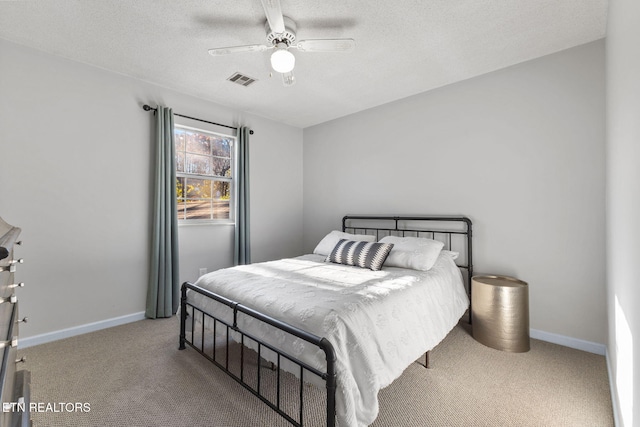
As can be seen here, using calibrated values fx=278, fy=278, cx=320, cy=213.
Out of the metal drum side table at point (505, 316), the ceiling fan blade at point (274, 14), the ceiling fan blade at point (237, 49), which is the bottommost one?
the metal drum side table at point (505, 316)

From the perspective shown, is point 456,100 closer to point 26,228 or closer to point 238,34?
point 238,34

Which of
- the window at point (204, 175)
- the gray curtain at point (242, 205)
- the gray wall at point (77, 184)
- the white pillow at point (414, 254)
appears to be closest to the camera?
the gray wall at point (77, 184)

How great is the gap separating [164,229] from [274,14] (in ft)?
8.08

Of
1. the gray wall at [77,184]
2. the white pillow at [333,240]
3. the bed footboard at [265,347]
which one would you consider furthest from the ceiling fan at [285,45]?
the white pillow at [333,240]

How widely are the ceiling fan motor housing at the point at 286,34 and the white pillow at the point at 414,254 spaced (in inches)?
82.1

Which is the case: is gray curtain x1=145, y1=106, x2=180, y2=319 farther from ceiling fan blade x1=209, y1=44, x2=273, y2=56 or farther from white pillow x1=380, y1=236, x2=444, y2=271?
white pillow x1=380, y1=236, x2=444, y2=271

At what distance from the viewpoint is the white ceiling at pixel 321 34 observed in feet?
6.43

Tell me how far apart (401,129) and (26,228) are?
395 centimetres

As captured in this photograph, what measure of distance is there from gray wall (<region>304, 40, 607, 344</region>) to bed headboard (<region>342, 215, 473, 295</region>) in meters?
0.10

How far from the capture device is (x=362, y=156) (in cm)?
395

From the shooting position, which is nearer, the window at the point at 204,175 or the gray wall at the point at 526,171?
the gray wall at the point at 526,171

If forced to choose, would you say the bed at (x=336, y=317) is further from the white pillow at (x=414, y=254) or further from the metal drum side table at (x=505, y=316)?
the metal drum side table at (x=505, y=316)

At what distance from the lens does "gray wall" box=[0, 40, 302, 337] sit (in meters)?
2.40

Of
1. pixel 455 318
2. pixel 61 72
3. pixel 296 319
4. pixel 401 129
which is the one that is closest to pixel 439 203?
pixel 401 129
